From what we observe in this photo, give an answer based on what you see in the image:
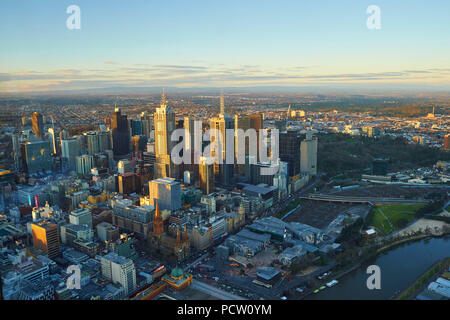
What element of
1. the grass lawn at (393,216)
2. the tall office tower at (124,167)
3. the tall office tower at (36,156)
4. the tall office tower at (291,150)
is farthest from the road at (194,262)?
the tall office tower at (36,156)

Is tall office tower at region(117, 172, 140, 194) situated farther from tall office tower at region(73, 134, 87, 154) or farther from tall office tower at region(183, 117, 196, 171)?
tall office tower at region(73, 134, 87, 154)

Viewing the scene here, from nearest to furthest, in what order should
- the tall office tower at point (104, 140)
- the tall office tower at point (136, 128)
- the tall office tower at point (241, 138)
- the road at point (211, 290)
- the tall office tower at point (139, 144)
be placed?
the road at point (211, 290) → the tall office tower at point (241, 138) → the tall office tower at point (139, 144) → the tall office tower at point (104, 140) → the tall office tower at point (136, 128)

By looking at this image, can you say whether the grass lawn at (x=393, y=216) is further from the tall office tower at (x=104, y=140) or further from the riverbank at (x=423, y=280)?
the tall office tower at (x=104, y=140)

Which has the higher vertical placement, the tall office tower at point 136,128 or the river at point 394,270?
the tall office tower at point 136,128

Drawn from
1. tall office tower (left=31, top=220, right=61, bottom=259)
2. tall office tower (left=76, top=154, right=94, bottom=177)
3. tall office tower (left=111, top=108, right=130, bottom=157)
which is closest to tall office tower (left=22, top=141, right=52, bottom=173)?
tall office tower (left=76, top=154, right=94, bottom=177)

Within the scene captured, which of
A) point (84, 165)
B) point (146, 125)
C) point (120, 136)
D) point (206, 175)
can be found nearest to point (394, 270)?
point (206, 175)

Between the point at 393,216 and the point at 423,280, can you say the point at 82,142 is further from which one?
the point at 423,280
